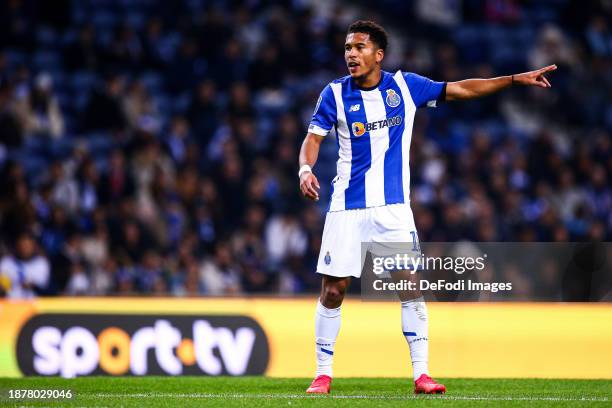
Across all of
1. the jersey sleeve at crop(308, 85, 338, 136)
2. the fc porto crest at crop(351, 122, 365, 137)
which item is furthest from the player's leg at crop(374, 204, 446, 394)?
the jersey sleeve at crop(308, 85, 338, 136)

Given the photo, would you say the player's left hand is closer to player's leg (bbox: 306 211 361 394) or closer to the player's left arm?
the player's left arm

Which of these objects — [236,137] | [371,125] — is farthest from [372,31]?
[236,137]

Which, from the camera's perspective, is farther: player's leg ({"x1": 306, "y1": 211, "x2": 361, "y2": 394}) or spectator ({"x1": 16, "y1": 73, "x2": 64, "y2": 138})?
spectator ({"x1": 16, "y1": 73, "x2": 64, "y2": 138})

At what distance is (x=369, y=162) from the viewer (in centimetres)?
676

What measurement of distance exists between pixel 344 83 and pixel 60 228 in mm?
6016

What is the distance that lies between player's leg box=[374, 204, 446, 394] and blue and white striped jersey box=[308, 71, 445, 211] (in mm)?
106

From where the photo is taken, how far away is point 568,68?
51.4 ft

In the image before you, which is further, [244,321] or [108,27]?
[108,27]

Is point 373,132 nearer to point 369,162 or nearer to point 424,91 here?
point 369,162

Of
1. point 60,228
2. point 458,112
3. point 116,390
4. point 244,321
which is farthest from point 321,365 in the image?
point 458,112

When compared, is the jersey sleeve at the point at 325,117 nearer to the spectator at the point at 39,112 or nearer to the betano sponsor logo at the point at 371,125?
the betano sponsor logo at the point at 371,125

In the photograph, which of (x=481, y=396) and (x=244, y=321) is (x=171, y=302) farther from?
(x=481, y=396)

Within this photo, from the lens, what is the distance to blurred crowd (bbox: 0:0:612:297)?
1213 cm

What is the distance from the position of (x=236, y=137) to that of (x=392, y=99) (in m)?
6.86
